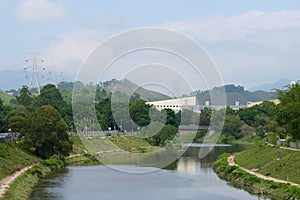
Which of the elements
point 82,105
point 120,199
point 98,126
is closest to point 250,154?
point 120,199

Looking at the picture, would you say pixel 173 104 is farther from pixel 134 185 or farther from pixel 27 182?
pixel 27 182

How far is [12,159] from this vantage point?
4903 centimetres

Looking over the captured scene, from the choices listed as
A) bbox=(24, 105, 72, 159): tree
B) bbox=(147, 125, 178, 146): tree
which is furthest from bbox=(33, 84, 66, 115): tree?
bbox=(24, 105, 72, 159): tree

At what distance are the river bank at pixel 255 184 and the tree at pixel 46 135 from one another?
14.9 m

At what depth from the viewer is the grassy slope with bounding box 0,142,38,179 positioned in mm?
44375

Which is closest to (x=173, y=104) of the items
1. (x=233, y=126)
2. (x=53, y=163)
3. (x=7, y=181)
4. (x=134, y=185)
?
(x=233, y=126)

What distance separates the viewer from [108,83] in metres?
179

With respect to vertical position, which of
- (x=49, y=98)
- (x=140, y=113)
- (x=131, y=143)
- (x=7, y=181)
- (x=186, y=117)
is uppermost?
(x=49, y=98)

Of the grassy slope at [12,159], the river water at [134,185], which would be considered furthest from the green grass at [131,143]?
the grassy slope at [12,159]

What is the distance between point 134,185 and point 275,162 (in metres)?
11.6

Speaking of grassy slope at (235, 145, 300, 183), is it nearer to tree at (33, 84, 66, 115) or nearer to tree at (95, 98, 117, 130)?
tree at (95, 98, 117, 130)

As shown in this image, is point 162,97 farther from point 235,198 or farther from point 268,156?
point 235,198

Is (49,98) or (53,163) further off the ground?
(49,98)

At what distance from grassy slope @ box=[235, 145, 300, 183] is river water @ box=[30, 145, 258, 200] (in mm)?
3223
